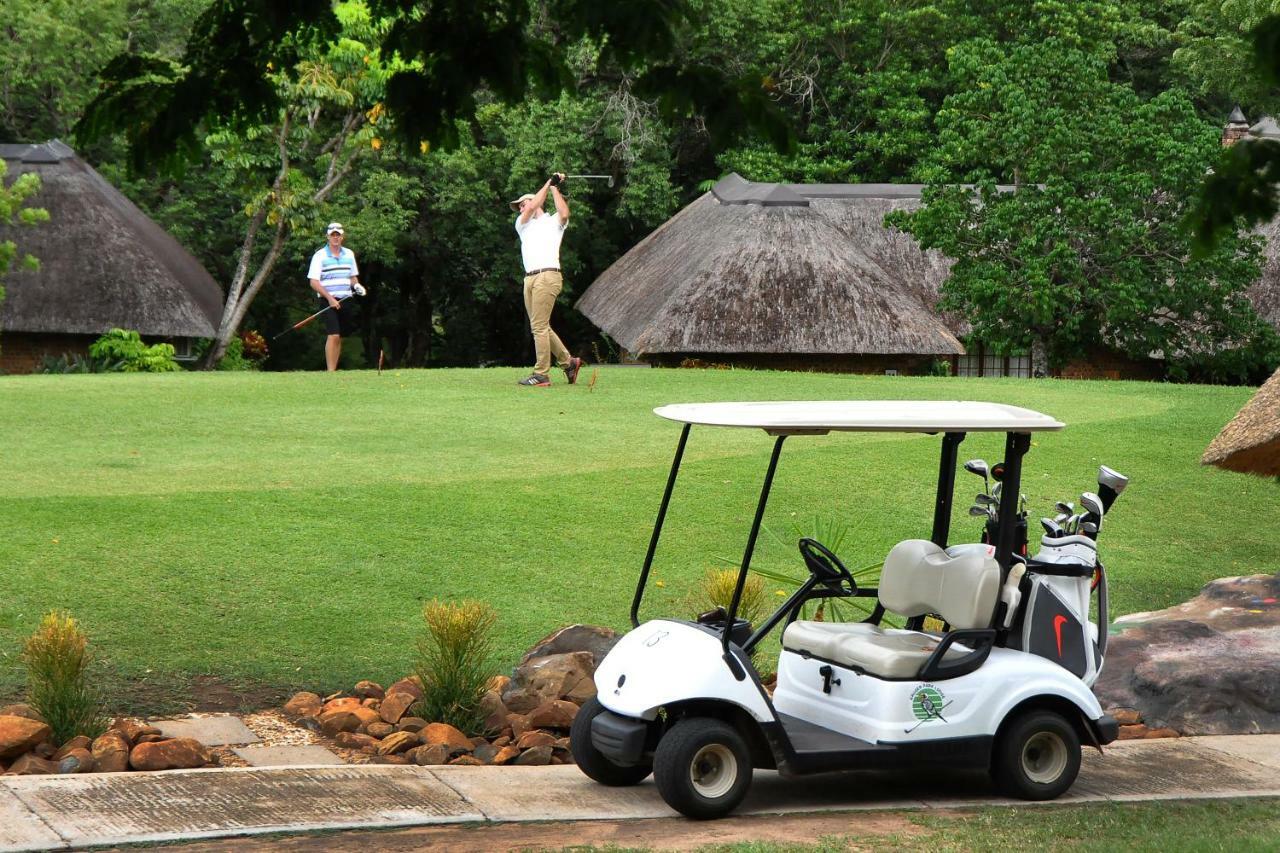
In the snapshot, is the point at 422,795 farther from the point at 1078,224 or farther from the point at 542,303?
the point at 1078,224

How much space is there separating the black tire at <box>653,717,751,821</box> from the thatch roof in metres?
25.7

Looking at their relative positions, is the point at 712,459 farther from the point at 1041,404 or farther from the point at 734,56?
the point at 734,56

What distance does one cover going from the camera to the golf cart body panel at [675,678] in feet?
21.2

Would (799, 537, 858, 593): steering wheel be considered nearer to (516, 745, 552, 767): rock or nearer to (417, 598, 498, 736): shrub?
(516, 745, 552, 767): rock

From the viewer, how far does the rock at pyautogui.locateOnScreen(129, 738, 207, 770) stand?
6957 mm

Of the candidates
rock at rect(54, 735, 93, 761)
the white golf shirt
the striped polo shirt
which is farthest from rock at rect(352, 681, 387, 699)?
the striped polo shirt

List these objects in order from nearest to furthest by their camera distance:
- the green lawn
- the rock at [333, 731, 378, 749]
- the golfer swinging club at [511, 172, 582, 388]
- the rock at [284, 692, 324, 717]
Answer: the rock at [333, 731, 378, 749] → the rock at [284, 692, 324, 717] → the green lawn → the golfer swinging club at [511, 172, 582, 388]

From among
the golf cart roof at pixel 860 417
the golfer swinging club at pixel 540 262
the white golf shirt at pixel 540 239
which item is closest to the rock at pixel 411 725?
the golf cart roof at pixel 860 417

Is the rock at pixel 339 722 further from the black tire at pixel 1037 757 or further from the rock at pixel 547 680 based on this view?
the black tire at pixel 1037 757

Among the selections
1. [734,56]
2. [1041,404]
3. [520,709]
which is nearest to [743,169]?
[734,56]

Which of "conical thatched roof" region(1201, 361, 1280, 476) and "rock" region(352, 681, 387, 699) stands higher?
"conical thatched roof" region(1201, 361, 1280, 476)

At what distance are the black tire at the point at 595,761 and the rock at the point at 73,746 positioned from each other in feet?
7.28

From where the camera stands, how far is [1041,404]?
17766 millimetres

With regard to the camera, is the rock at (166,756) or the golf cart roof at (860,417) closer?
the golf cart roof at (860,417)
